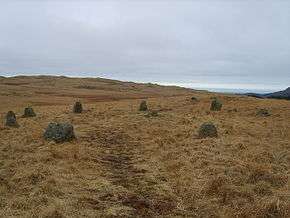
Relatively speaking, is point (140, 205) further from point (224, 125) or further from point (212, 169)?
point (224, 125)

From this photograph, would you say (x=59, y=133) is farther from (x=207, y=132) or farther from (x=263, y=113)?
(x=263, y=113)

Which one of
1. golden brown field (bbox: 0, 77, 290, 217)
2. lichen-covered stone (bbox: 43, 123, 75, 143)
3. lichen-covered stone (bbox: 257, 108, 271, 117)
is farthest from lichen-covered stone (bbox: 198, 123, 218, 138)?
lichen-covered stone (bbox: 257, 108, 271, 117)

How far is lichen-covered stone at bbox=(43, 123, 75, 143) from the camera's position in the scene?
23484 millimetres

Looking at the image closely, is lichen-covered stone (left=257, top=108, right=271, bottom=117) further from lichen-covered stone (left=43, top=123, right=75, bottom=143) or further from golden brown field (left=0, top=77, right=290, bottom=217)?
lichen-covered stone (left=43, top=123, right=75, bottom=143)

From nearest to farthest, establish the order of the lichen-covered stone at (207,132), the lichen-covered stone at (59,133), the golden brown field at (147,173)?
the golden brown field at (147,173) < the lichen-covered stone at (59,133) < the lichen-covered stone at (207,132)

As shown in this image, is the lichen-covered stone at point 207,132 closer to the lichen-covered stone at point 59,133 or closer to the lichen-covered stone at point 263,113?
the lichen-covered stone at point 59,133

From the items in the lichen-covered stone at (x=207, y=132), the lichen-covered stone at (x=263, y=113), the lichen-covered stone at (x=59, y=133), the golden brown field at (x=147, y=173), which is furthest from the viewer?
the lichen-covered stone at (x=263, y=113)

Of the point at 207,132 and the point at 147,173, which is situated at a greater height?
the point at 207,132

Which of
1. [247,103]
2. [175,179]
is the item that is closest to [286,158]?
[175,179]

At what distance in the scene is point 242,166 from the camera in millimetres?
16938

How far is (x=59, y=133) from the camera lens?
77.7 ft

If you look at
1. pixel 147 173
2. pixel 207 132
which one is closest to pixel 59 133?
pixel 207 132

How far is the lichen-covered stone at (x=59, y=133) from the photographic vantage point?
2348 centimetres

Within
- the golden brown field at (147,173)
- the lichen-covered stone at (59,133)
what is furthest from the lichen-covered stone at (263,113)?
the lichen-covered stone at (59,133)
